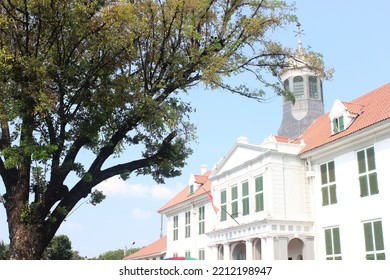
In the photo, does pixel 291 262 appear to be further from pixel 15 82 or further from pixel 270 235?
pixel 270 235

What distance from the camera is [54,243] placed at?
50344mm

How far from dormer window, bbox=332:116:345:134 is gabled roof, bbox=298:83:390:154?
297mm

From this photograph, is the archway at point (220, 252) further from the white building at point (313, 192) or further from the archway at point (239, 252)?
the archway at point (239, 252)

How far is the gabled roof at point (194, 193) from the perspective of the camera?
33.6m

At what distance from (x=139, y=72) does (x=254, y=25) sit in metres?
3.08

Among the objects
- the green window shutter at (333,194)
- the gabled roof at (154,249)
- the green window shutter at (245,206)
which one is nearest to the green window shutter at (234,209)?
the green window shutter at (245,206)

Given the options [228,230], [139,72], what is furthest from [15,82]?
[228,230]

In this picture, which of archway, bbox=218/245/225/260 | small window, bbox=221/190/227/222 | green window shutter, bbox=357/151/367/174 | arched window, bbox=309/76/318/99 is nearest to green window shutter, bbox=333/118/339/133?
green window shutter, bbox=357/151/367/174

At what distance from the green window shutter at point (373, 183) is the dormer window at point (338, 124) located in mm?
3148

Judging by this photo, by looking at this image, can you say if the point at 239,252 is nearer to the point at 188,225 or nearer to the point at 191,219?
the point at 191,219

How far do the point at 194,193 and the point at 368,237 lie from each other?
16393 mm

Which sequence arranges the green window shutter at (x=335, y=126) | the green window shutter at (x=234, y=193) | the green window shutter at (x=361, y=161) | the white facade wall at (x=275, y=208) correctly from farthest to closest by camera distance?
the green window shutter at (x=234, y=193)
the white facade wall at (x=275, y=208)
the green window shutter at (x=335, y=126)
the green window shutter at (x=361, y=161)

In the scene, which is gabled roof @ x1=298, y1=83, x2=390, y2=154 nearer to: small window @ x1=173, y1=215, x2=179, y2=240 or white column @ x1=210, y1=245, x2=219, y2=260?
white column @ x1=210, y1=245, x2=219, y2=260

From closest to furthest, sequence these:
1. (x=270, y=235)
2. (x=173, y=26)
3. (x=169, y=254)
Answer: (x=173, y=26) < (x=270, y=235) < (x=169, y=254)
